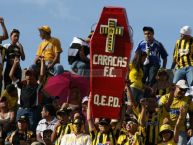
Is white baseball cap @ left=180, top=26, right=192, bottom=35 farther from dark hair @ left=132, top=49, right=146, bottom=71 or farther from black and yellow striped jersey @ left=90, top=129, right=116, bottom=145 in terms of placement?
black and yellow striped jersey @ left=90, top=129, right=116, bottom=145

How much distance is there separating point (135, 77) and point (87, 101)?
246cm

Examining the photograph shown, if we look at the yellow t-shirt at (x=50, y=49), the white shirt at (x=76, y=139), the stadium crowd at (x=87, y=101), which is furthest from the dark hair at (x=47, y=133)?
the yellow t-shirt at (x=50, y=49)

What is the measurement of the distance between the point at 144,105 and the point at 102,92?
2415 millimetres

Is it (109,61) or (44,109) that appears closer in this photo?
(109,61)

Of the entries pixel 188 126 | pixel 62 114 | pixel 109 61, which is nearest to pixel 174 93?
pixel 188 126

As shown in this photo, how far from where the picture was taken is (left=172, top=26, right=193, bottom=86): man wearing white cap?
2498 cm

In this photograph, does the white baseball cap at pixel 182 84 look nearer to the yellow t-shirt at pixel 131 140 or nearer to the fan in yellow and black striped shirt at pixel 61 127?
the yellow t-shirt at pixel 131 140

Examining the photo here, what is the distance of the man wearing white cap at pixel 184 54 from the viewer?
25.0 meters

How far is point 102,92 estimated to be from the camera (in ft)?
63.6

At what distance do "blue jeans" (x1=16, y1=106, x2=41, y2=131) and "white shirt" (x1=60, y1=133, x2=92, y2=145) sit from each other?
98.9 inches

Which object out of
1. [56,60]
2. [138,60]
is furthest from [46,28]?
[138,60]

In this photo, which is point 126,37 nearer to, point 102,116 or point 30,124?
point 102,116

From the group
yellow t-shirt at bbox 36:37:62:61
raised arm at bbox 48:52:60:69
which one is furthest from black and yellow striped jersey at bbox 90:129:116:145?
yellow t-shirt at bbox 36:37:62:61

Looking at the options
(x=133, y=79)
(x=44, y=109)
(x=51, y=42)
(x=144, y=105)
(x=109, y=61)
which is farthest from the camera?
(x=51, y=42)
